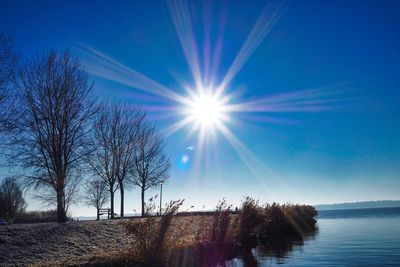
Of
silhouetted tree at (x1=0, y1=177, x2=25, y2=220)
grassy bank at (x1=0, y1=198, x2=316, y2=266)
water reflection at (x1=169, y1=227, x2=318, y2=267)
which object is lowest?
water reflection at (x1=169, y1=227, x2=318, y2=267)

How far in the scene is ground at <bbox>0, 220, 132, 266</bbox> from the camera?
16594 mm

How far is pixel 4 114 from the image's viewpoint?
845 inches

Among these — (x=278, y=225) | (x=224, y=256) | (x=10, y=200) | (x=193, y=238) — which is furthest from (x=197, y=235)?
(x=10, y=200)

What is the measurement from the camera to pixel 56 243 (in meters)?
19.6

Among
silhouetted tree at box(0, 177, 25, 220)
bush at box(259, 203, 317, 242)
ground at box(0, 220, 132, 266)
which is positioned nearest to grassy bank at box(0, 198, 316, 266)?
ground at box(0, 220, 132, 266)

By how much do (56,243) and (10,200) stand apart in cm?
6700

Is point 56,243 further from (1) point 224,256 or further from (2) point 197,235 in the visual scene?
(1) point 224,256

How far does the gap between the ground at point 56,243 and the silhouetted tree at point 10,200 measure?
5250 cm

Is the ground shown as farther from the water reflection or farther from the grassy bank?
the water reflection

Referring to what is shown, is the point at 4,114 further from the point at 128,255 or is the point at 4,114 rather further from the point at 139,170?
the point at 139,170

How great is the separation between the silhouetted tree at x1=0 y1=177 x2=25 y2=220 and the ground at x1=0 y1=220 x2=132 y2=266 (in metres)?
52.5

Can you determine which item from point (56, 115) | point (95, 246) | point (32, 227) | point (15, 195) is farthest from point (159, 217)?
point (15, 195)

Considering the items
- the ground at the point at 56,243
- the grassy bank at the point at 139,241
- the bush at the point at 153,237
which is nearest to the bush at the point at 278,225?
the grassy bank at the point at 139,241

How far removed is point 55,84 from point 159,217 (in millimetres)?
16572
